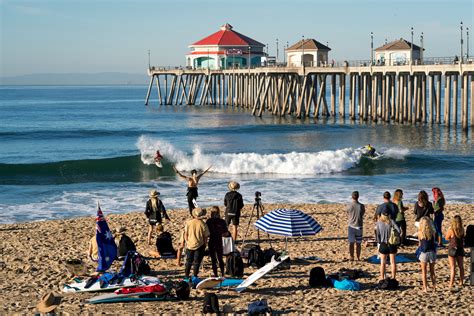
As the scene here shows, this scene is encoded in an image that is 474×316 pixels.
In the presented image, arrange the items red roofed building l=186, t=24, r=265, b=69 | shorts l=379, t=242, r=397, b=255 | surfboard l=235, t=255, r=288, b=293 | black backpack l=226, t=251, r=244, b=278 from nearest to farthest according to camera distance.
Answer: surfboard l=235, t=255, r=288, b=293, shorts l=379, t=242, r=397, b=255, black backpack l=226, t=251, r=244, b=278, red roofed building l=186, t=24, r=265, b=69

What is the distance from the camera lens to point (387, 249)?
1111 centimetres

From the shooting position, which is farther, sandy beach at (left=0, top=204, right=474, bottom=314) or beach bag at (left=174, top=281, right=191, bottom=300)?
beach bag at (left=174, top=281, right=191, bottom=300)

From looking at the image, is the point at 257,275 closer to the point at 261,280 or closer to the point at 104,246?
the point at 261,280

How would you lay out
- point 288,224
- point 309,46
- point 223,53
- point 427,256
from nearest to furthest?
point 427,256 < point 288,224 < point 309,46 < point 223,53

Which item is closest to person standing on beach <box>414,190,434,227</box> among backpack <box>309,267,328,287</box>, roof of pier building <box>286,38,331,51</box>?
backpack <box>309,267,328,287</box>

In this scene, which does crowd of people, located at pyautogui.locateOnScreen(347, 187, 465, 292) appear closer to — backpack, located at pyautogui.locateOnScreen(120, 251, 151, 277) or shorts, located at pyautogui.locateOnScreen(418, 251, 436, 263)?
shorts, located at pyautogui.locateOnScreen(418, 251, 436, 263)

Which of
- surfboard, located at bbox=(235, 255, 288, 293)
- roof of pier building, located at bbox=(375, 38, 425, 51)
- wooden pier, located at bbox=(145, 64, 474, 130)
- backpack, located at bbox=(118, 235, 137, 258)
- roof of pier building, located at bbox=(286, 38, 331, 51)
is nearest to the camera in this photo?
surfboard, located at bbox=(235, 255, 288, 293)

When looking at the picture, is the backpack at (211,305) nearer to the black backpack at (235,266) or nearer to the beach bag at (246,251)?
the black backpack at (235,266)

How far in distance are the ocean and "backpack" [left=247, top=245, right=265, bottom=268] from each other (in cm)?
776

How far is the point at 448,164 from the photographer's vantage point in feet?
96.0

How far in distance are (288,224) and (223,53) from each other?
58.3m

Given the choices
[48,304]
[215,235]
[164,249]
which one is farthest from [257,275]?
[48,304]

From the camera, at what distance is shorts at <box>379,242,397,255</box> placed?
36.3 feet

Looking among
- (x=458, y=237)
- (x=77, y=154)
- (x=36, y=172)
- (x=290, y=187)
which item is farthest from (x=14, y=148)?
(x=458, y=237)
